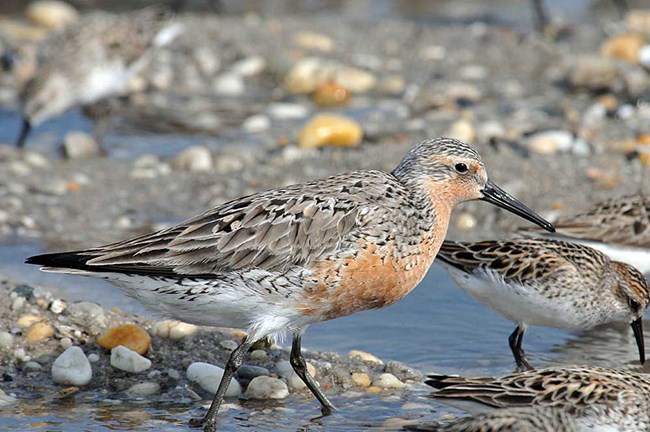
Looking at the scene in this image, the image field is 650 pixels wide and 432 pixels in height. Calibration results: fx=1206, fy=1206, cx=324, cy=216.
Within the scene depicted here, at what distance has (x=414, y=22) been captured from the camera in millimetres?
19297

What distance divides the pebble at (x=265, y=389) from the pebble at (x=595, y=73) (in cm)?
858

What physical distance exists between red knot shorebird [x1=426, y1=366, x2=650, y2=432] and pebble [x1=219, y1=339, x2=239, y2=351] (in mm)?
1972

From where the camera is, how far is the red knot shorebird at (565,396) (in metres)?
6.33

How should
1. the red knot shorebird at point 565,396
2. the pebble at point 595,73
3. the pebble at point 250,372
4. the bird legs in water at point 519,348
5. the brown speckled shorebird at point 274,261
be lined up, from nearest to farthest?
the red knot shorebird at point 565,396, the brown speckled shorebird at point 274,261, the pebble at point 250,372, the bird legs in water at point 519,348, the pebble at point 595,73

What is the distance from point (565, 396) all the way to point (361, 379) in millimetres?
1618

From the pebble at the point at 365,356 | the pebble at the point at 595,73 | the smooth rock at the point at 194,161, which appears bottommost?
the pebble at the point at 365,356

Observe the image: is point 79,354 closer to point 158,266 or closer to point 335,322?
point 158,266

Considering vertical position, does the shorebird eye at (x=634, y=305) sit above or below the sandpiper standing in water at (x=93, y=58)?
below

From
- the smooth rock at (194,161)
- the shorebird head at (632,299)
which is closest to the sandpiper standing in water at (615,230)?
the shorebird head at (632,299)

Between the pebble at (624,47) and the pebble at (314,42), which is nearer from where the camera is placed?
the pebble at (624,47)

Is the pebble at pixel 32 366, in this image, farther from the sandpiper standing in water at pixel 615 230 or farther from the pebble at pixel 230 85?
the pebble at pixel 230 85

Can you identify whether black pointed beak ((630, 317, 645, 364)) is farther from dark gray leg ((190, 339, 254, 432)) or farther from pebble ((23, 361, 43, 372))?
pebble ((23, 361, 43, 372))

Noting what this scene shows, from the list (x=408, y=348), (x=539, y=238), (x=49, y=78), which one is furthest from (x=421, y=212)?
(x=49, y=78)

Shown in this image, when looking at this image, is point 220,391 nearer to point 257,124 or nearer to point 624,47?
point 257,124
